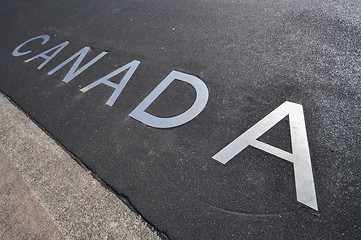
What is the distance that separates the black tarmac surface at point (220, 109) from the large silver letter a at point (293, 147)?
66 millimetres

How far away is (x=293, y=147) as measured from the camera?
10.3ft

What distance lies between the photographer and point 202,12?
6410 millimetres

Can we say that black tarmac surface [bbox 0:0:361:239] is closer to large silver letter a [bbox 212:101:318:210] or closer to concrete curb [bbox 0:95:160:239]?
large silver letter a [bbox 212:101:318:210]

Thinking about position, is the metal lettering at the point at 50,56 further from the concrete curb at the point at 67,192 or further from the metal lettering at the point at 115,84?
the concrete curb at the point at 67,192

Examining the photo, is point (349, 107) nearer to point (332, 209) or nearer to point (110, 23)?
point (332, 209)

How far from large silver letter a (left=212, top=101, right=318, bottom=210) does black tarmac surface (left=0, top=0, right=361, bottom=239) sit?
0.22ft

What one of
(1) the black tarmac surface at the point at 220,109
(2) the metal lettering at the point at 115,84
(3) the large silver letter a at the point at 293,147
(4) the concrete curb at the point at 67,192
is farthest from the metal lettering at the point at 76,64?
(3) the large silver letter a at the point at 293,147

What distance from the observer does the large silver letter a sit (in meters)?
2.77

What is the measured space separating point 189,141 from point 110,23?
5.23 meters

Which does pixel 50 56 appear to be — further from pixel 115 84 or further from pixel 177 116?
pixel 177 116

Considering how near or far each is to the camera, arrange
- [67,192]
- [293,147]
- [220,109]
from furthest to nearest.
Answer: [220,109] → [67,192] → [293,147]

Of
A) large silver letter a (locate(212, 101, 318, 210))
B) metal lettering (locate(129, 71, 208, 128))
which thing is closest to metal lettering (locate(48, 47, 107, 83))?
Result: metal lettering (locate(129, 71, 208, 128))

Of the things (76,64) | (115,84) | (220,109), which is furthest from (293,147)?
(76,64)

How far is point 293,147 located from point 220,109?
3.81 feet
